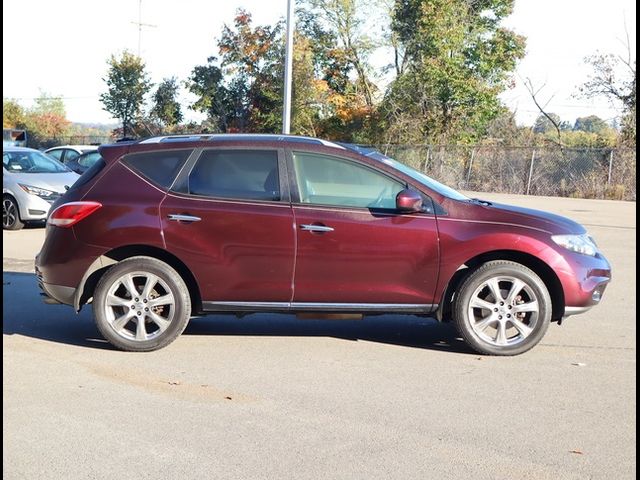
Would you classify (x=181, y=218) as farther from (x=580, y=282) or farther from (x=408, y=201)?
(x=580, y=282)

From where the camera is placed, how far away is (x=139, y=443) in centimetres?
506

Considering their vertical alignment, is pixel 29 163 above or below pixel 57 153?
below

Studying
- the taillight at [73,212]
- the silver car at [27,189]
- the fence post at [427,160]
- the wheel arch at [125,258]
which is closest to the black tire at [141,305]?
the wheel arch at [125,258]

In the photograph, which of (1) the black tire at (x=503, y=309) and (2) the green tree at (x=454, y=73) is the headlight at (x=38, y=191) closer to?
(1) the black tire at (x=503, y=309)

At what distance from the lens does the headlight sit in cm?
1711

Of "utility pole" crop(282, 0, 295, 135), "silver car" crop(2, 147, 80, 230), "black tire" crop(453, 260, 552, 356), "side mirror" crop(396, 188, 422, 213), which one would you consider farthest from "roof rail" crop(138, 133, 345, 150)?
"utility pole" crop(282, 0, 295, 135)

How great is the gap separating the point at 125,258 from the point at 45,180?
10.9 metres

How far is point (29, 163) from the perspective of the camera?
60.7 feet

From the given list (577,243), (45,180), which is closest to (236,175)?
(577,243)

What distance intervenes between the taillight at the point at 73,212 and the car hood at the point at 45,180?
33.8ft

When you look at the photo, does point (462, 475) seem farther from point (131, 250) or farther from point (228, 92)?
point (228, 92)

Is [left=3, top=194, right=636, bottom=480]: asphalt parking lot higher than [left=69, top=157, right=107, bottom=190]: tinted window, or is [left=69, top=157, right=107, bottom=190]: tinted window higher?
[left=69, top=157, right=107, bottom=190]: tinted window

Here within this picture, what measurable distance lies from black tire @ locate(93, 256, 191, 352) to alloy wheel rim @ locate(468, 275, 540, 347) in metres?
2.35

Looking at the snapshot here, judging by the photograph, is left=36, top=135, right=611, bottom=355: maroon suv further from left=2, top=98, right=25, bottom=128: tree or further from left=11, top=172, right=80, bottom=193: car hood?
left=2, top=98, right=25, bottom=128: tree
